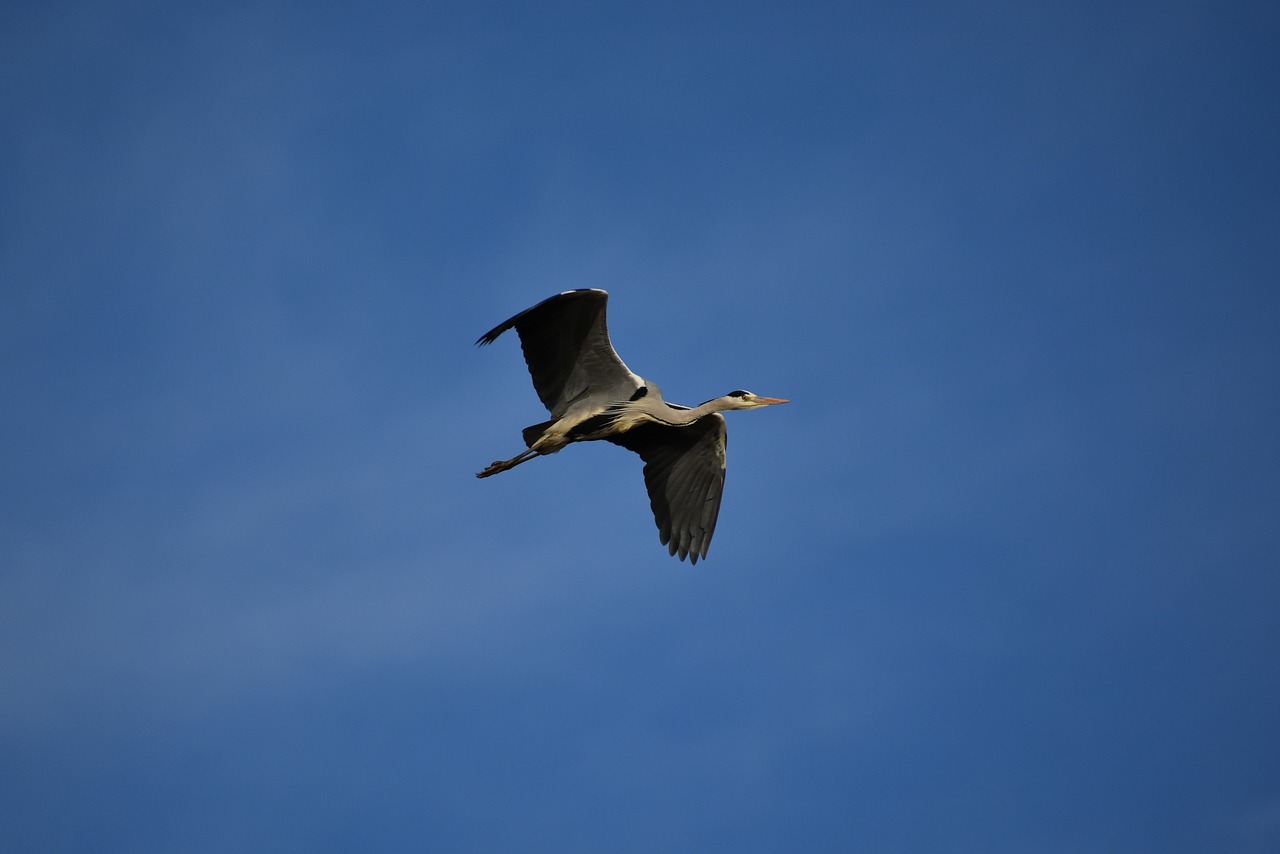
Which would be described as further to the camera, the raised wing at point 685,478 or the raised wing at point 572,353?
the raised wing at point 685,478

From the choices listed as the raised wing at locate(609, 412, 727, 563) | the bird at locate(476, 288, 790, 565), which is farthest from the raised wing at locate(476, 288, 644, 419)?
the raised wing at locate(609, 412, 727, 563)

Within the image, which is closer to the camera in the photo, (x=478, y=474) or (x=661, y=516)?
(x=478, y=474)

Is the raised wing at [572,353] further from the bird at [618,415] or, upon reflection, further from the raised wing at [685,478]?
the raised wing at [685,478]

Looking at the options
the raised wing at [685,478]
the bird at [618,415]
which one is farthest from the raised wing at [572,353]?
the raised wing at [685,478]

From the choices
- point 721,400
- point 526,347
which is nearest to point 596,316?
point 526,347

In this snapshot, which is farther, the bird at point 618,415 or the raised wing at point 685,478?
the raised wing at point 685,478

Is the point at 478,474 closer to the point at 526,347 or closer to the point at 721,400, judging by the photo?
the point at 526,347

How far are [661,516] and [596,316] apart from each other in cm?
321

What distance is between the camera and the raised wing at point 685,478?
16.5 metres

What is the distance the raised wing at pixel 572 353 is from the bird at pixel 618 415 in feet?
0.04

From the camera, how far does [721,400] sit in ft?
53.9

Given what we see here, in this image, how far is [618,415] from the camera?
15.4 meters

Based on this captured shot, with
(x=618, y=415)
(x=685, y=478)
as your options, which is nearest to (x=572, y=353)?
(x=618, y=415)

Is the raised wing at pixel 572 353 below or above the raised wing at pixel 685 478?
above
